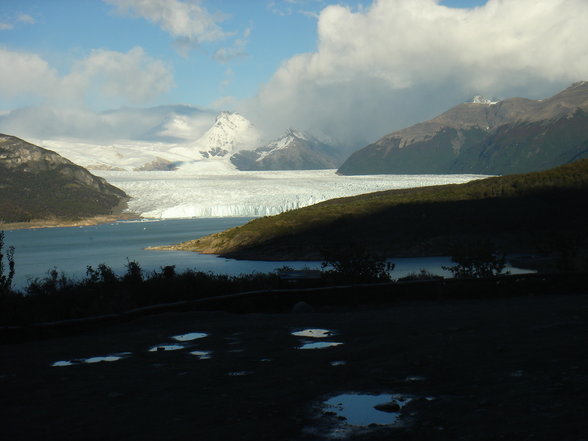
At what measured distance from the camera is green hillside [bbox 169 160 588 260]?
6197 centimetres

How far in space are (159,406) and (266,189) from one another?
4730 inches

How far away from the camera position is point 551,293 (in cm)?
1741

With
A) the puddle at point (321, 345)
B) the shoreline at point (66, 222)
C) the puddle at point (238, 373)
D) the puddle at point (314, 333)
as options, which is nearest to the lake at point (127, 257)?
the puddle at point (314, 333)

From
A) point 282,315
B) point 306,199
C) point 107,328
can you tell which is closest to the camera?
point 107,328

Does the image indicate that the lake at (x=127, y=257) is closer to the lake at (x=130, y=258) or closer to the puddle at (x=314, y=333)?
the lake at (x=130, y=258)

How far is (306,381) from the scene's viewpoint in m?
8.16

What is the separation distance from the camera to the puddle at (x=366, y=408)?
21.3 ft

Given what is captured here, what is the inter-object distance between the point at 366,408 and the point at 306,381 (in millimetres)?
1382

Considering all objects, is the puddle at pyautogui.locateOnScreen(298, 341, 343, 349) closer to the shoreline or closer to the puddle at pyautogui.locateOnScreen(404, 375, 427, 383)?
the puddle at pyautogui.locateOnScreen(404, 375, 427, 383)

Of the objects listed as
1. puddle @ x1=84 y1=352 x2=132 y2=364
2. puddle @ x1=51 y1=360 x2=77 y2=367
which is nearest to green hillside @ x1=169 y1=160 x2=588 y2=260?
puddle @ x1=84 y1=352 x2=132 y2=364

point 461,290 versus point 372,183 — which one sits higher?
point 372,183

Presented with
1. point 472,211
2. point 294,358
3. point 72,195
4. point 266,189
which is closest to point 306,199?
point 266,189

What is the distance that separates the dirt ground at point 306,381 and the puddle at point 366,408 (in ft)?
0.35

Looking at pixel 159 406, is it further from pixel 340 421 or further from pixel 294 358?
pixel 294 358
